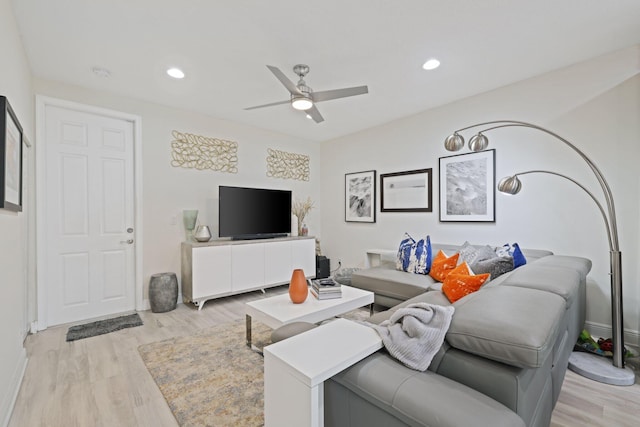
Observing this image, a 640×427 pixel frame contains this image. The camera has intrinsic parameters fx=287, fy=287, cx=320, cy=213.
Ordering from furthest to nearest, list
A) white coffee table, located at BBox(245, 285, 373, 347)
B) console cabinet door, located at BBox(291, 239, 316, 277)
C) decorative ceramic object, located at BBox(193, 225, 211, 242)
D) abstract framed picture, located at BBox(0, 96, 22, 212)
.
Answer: console cabinet door, located at BBox(291, 239, 316, 277) < decorative ceramic object, located at BBox(193, 225, 211, 242) < white coffee table, located at BBox(245, 285, 373, 347) < abstract framed picture, located at BBox(0, 96, 22, 212)

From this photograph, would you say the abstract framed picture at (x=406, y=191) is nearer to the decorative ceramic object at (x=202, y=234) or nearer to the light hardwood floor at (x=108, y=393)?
the light hardwood floor at (x=108, y=393)

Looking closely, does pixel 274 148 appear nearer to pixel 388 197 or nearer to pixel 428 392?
pixel 388 197

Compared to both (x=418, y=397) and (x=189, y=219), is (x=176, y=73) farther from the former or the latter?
(x=418, y=397)

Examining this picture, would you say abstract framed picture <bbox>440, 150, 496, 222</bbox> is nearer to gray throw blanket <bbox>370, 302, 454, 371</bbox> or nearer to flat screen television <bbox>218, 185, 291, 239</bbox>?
flat screen television <bbox>218, 185, 291, 239</bbox>

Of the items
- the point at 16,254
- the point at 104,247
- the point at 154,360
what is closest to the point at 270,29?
the point at 16,254

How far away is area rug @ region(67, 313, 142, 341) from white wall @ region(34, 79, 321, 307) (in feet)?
1.34

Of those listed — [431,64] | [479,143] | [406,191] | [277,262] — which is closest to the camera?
[479,143]

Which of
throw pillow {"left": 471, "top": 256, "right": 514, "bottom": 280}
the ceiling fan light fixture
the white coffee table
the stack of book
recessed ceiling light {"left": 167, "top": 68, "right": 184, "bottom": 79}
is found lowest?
the white coffee table

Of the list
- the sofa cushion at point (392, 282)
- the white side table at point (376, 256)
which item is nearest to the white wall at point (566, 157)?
the white side table at point (376, 256)

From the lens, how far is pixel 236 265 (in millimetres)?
3859

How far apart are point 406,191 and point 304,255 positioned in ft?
6.17

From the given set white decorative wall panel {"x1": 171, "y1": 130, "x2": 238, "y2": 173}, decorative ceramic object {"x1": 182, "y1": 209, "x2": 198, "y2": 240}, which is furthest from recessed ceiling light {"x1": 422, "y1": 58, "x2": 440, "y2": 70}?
decorative ceramic object {"x1": 182, "y1": 209, "x2": 198, "y2": 240}

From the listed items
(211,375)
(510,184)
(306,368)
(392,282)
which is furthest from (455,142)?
(211,375)

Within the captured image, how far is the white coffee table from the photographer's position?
7.02 feet
